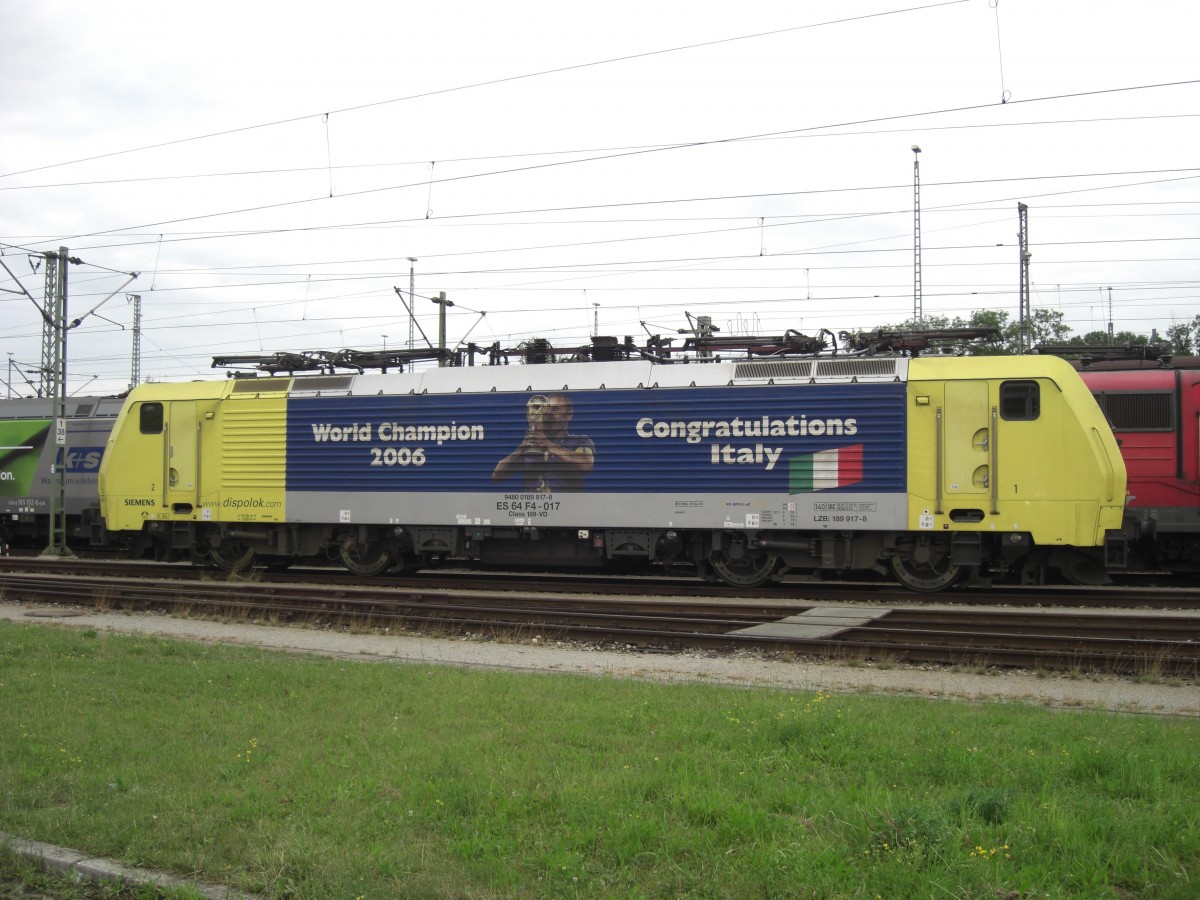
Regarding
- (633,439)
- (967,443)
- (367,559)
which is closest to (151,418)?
(367,559)

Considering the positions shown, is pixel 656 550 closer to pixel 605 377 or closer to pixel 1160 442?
pixel 605 377

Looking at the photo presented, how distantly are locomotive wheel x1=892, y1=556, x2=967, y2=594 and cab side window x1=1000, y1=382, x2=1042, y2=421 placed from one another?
90.0 inches

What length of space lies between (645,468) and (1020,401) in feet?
18.1

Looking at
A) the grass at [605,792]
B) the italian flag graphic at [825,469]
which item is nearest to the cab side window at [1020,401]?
the italian flag graphic at [825,469]

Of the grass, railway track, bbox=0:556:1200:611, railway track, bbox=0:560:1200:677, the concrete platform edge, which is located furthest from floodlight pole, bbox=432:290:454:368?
the concrete platform edge

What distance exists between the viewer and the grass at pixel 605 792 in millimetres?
4473

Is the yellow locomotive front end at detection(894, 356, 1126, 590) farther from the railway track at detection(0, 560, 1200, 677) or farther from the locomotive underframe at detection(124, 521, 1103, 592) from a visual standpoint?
the railway track at detection(0, 560, 1200, 677)

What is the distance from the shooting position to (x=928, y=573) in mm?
14875

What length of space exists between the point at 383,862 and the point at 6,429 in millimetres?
25072

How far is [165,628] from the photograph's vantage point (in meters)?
13.4

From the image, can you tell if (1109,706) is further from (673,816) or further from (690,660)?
(673,816)

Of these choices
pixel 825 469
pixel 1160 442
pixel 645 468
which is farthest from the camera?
pixel 1160 442

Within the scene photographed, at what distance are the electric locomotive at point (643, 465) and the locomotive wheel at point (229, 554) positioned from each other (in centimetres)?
5

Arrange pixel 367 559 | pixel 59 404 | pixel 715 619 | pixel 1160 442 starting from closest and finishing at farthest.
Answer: pixel 715 619 < pixel 1160 442 < pixel 367 559 < pixel 59 404
